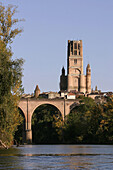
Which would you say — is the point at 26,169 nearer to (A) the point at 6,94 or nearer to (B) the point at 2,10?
(A) the point at 6,94

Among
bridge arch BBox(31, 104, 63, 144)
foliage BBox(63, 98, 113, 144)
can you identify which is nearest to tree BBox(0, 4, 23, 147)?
foliage BBox(63, 98, 113, 144)

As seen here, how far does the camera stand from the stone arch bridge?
350ft

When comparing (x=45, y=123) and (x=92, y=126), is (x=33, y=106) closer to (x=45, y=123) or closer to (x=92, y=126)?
(x=45, y=123)

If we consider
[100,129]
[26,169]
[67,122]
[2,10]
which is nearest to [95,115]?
[100,129]

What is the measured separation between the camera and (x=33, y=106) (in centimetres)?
10838

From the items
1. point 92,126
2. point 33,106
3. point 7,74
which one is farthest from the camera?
point 33,106

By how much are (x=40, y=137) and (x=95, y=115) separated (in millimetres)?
25098

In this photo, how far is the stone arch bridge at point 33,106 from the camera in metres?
107

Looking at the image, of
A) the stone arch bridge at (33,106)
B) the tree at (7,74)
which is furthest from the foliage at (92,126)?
the tree at (7,74)

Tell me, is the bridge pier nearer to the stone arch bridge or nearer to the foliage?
the stone arch bridge

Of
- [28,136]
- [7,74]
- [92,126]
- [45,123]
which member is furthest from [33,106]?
[7,74]

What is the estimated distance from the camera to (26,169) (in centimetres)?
2841

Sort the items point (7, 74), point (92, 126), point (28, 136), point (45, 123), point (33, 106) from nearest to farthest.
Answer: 1. point (7, 74)
2. point (92, 126)
3. point (28, 136)
4. point (33, 106)
5. point (45, 123)

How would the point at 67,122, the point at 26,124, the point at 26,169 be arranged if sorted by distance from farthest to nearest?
1. the point at 26,124
2. the point at 67,122
3. the point at 26,169
